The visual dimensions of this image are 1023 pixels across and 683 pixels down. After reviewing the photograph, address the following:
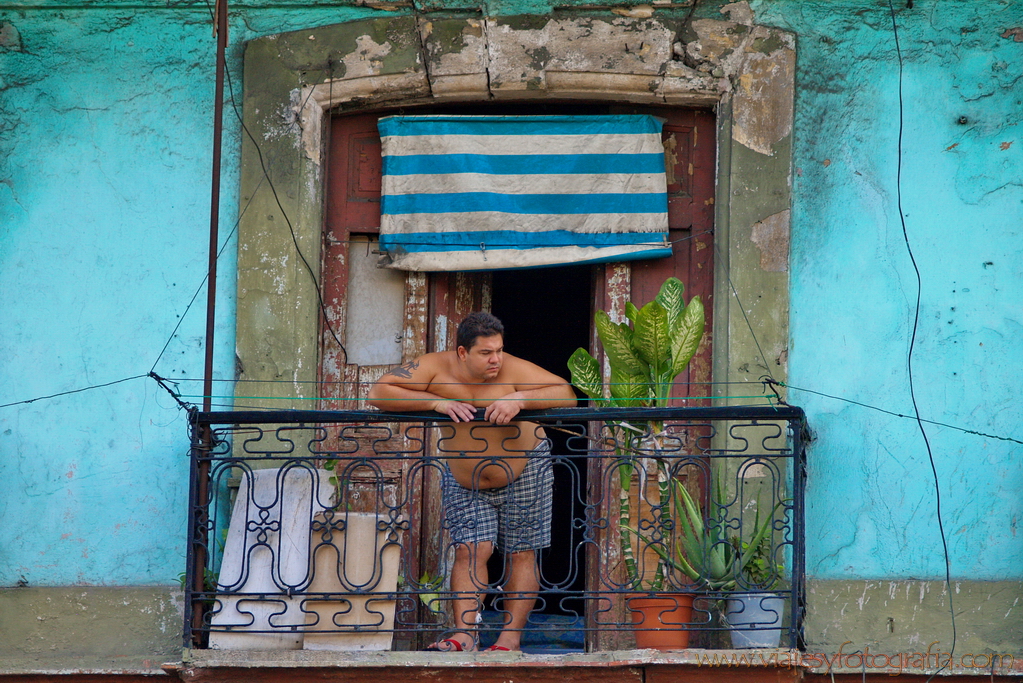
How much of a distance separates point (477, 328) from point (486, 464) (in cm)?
59

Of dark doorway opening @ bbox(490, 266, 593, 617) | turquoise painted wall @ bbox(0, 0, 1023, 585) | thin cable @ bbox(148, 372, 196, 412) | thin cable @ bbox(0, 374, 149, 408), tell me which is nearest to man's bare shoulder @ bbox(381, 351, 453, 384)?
thin cable @ bbox(148, 372, 196, 412)

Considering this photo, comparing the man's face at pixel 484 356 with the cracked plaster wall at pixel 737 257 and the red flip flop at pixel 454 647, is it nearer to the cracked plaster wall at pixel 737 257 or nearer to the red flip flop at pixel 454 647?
the cracked plaster wall at pixel 737 257

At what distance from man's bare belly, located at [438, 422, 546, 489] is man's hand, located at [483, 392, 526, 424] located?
0.17 metres

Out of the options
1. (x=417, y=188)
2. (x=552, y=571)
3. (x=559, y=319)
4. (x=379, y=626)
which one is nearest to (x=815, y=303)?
(x=417, y=188)

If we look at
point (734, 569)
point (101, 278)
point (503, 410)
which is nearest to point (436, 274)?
Answer: point (503, 410)

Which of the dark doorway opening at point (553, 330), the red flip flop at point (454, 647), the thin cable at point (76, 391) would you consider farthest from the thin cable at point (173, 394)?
the dark doorway opening at point (553, 330)

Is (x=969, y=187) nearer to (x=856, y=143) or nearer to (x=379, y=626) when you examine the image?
(x=856, y=143)

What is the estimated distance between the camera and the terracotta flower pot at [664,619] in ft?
17.3

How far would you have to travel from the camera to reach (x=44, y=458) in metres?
5.84

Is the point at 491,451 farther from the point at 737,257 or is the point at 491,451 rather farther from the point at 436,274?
the point at 737,257

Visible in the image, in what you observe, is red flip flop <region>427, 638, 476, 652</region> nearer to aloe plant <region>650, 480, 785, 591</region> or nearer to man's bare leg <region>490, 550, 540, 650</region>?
man's bare leg <region>490, 550, 540, 650</region>

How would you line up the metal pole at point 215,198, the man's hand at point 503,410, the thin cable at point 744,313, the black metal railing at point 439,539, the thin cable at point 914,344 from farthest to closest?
the thin cable at point 744,313 < the thin cable at point 914,344 < the metal pole at point 215,198 < the black metal railing at point 439,539 < the man's hand at point 503,410

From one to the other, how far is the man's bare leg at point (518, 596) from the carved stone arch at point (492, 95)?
50.7 inches

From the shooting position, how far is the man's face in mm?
5324
